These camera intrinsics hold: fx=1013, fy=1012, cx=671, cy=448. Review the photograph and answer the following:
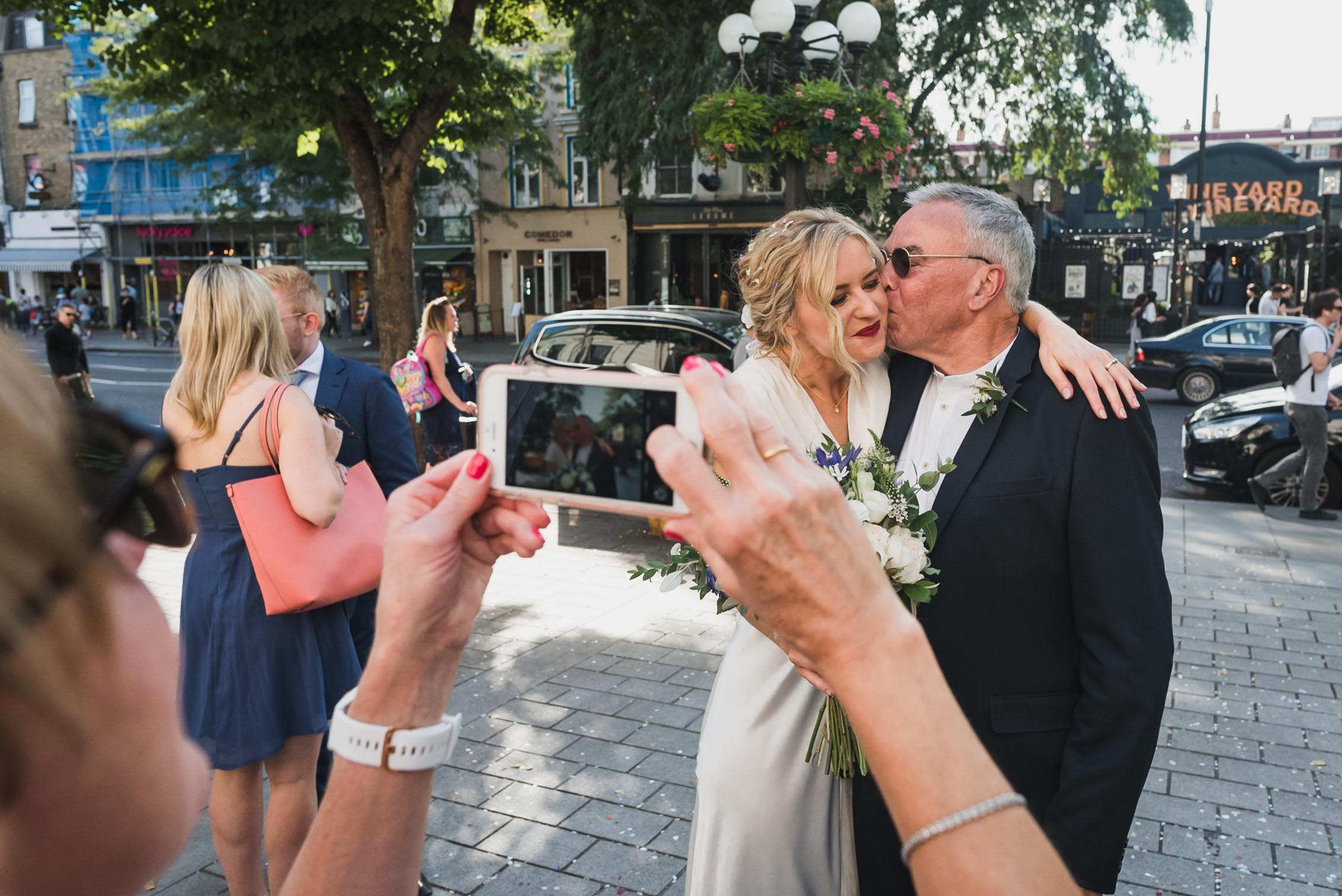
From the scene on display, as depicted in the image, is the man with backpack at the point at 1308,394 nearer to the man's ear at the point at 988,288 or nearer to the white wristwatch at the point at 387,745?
the man's ear at the point at 988,288

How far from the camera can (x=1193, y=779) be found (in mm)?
4363

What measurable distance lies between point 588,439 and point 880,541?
106 centimetres

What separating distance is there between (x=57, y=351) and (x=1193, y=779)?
14.1 metres

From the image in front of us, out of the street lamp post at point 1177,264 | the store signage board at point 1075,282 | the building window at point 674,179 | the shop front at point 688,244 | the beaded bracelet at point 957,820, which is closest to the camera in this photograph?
the beaded bracelet at point 957,820

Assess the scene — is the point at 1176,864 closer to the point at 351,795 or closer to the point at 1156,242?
the point at 351,795

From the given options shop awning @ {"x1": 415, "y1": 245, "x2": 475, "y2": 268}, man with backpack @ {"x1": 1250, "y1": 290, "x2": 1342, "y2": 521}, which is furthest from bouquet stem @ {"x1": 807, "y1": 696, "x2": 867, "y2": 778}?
shop awning @ {"x1": 415, "y1": 245, "x2": 475, "y2": 268}

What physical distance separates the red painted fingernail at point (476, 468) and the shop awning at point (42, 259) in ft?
171

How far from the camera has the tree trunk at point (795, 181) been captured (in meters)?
8.59

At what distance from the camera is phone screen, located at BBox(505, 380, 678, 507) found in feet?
3.85

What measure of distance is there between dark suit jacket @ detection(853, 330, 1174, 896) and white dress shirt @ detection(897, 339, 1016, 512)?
0.08 meters

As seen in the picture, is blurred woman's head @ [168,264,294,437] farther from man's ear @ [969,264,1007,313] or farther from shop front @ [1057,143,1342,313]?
shop front @ [1057,143,1342,313]

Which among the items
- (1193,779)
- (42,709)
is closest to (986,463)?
(42,709)

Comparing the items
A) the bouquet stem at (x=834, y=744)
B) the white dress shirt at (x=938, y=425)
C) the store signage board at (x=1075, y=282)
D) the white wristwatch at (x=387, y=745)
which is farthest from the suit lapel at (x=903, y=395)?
the store signage board at (x=1075, y=282)

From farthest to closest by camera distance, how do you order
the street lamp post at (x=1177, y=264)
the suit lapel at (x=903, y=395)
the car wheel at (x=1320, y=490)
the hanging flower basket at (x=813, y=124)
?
the street lamp post at (x=1177, y=264) → the car wheel at (x=1320, y=490) → the hanging flower basket at (x=813, y=124) → the suit lapel at (x=903, y=395)
